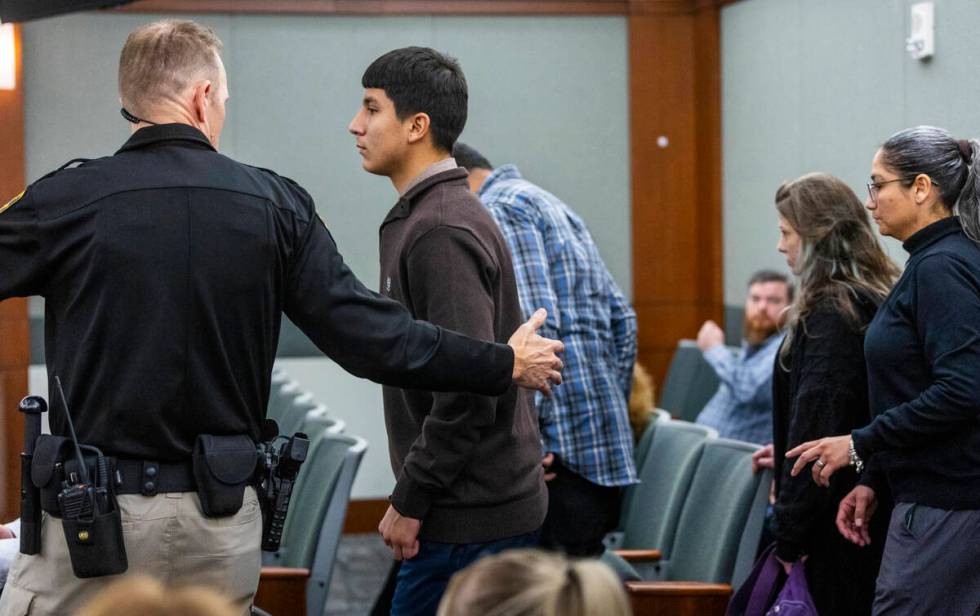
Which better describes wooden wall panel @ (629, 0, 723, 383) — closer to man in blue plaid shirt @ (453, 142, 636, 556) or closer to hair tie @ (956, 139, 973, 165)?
man in blue plaid shirt @ (453, 142, 636, 556)

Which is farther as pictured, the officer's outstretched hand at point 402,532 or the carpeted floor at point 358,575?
the carpeted floor at point 358,575

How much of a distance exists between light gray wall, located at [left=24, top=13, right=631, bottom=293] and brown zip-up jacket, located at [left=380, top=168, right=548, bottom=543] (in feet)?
15.7

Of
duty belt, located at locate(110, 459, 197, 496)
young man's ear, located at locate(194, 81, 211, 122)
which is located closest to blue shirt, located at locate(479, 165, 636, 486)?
young man's ear, located at locate(194, 81, 211, 122)

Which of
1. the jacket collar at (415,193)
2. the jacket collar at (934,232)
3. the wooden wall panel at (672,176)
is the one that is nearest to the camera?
the jacket collar at (415,193)

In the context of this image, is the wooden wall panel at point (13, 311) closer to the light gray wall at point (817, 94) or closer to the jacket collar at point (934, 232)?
the light gray wall at point (817, 94)

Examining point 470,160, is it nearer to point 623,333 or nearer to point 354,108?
point 623,333

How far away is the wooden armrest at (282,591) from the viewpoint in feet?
10.8

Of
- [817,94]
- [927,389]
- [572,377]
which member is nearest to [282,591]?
[572,377]

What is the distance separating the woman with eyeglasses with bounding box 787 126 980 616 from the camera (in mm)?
2592

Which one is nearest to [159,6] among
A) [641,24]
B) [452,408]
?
[641,24]

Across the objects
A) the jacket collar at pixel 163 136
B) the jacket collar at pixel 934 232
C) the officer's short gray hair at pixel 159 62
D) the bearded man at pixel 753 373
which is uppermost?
the officer's short gray hair at pixel 159 62

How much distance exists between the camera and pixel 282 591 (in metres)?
3.32

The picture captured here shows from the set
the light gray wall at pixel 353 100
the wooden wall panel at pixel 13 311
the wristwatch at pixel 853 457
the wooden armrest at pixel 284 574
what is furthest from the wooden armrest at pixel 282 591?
the light gray wall at pixel 353 100

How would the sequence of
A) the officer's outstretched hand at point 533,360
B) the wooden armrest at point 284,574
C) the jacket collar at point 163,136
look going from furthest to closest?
the wooden armrest at point 284,574
the officer's outstretched hand at point 533,360
the jacket collar at point 163,136
